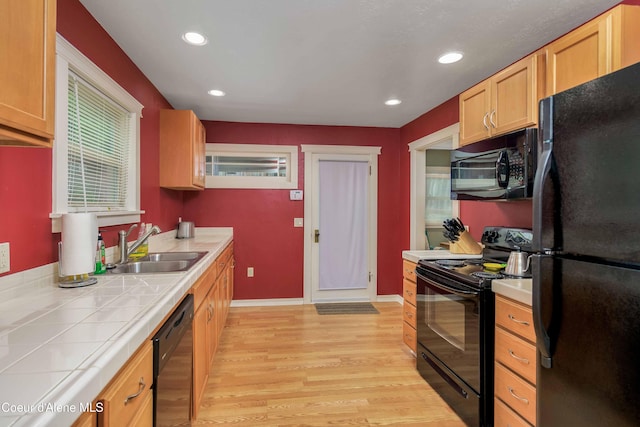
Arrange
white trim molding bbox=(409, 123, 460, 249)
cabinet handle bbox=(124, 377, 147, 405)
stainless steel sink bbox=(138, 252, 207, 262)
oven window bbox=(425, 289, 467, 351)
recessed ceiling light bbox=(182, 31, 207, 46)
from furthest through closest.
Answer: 1. white trim molding bbox=(409, 123, 460, 249)
2. stainless steel sink bbox=(138, 252, 207, 262)
3. recessed ceiling light bbox=(182, 31, 207, 46)
4. oven window bbox=(425, 289, 467, 351)
5. cabinet handle bbox=(124, 377, 147, 405)

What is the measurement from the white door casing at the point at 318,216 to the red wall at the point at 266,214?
0.08 meters

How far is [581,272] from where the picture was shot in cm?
103

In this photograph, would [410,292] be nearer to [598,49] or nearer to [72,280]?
[598,49]

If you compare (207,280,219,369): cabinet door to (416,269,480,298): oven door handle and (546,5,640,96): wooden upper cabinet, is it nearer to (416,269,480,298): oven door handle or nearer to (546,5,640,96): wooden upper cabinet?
(416,269,480,298): oven door handle

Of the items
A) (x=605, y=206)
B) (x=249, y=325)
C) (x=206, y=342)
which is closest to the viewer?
(x=605, y=206)

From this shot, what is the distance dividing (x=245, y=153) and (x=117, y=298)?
10.0 ft

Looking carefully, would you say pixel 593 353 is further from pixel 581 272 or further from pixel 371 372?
pixel 371 372

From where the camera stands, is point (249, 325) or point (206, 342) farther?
point (249, 325)

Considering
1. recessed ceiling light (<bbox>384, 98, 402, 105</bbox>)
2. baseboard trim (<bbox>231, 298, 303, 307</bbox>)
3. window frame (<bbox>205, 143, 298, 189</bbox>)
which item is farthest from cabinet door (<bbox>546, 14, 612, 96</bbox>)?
baseboard trim (<bbox>231, 298, 303, 307</bbox>)

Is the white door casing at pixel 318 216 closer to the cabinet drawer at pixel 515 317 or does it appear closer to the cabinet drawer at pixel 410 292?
the cabinet drawer at pixel 410 292

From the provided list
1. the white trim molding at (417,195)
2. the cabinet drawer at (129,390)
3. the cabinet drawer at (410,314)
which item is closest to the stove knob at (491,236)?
the cabinet drawer at (410,314)

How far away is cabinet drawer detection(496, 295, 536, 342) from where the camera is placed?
146cm

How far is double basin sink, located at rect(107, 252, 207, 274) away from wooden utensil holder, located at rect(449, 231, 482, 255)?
216cm

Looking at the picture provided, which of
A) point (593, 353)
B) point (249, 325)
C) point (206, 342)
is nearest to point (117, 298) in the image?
point (206, 342)
